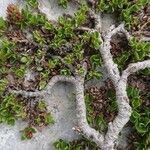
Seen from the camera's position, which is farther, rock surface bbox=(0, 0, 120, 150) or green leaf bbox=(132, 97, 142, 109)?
rock surface bbox=(0, 0, 120, 150)

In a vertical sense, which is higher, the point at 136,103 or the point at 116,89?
the point at 116,89

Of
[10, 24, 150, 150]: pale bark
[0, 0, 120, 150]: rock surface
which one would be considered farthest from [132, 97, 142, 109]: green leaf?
[0, 0, 120, 150]: rock surface

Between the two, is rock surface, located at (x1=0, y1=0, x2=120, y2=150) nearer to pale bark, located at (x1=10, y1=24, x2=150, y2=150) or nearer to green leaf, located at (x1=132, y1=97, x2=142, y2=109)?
pale bark, located at (x1=10, y1=24, x2=150, y2=150)

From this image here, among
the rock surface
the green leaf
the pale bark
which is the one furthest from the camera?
the rock surface

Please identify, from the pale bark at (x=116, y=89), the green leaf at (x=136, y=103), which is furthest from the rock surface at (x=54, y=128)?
the green leaf at (x=136, y=103)

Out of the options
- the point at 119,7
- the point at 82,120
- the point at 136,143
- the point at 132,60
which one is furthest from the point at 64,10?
the point at 136,143

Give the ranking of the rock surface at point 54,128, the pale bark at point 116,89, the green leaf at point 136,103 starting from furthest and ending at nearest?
the rock surface at point 54,128 < the green leaf at point 136,103 < the pale bark at point 116,89

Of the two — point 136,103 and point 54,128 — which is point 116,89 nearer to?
point 136,103

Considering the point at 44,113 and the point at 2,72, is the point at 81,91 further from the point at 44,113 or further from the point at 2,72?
the point at 2,72

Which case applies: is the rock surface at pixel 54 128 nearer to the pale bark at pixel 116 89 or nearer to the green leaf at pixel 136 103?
the pale bark at pixel 116 89

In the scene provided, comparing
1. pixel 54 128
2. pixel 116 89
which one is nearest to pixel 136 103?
pixel 116 89

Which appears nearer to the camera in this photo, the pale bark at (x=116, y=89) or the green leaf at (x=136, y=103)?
the pale bark at (x=116, y=89)
